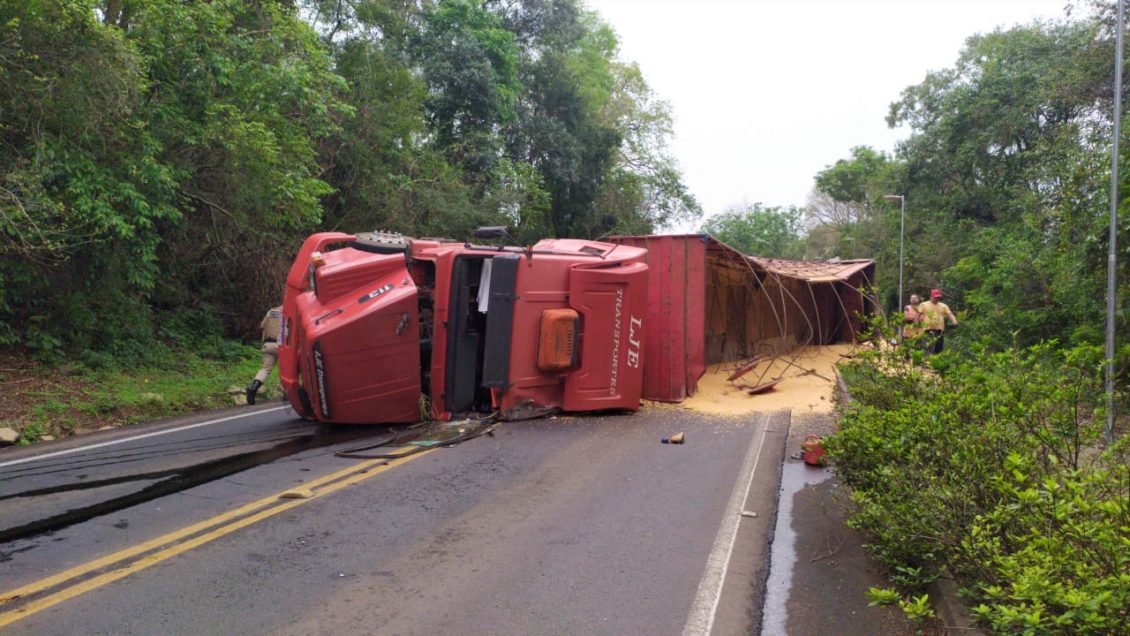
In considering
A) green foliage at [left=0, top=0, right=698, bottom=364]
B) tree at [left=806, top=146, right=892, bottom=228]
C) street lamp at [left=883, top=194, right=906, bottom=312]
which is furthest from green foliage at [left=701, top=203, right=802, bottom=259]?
green foliage at [left=0, top=0, right=698, bottom=364]

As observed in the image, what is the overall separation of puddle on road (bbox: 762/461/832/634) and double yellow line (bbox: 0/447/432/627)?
3.21 meters

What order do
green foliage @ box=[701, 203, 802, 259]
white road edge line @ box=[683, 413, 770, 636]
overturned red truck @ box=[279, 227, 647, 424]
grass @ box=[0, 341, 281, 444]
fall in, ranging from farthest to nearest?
green foliage @ box=[701, 203, 802, 259] → grass @ box=[0, 341, 281, 444] → overturned red truck @ box=[279, 227, 647, 424] → white road edge line @ box=[683, 413, 770, 636]

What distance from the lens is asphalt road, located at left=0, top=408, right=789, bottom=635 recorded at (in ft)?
11.8

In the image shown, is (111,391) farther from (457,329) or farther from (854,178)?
(854,178)

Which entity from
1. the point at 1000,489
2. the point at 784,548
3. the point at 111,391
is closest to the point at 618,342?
the point at 784,548

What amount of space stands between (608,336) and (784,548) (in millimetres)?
4256

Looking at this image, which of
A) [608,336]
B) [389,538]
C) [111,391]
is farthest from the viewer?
[111,391]

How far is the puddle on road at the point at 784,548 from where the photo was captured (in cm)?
371

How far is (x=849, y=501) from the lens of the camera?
543 cm

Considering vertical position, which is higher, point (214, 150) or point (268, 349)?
point (214, 150)

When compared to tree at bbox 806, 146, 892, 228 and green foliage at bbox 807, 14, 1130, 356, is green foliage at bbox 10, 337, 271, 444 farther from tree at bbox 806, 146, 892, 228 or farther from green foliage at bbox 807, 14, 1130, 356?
tree at bbox 806, 146, 892, 228

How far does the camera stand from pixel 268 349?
9492 millimetres

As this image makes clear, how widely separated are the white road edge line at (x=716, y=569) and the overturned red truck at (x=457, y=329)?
2723mm

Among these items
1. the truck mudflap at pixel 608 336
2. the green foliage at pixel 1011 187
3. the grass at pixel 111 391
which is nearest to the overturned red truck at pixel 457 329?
the truck mudflap at pixel 608 336
